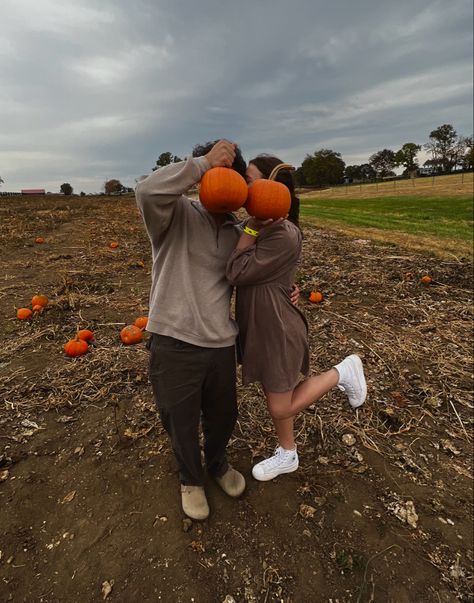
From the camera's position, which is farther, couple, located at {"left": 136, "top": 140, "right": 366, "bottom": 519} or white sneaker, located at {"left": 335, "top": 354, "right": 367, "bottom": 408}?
white sneaker, located at {"left": 335, "top": 354, "right": 367, "bottom": 408}

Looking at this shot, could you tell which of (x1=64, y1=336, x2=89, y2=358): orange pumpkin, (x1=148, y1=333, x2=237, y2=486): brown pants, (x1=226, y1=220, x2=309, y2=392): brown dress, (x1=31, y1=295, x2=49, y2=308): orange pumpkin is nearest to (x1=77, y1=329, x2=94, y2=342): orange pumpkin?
(x1=64, y1=336, x2=89, y2=358): orange pumpkin

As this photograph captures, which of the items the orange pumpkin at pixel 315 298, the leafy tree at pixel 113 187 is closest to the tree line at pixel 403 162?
the leafy tree at pixel 113 187

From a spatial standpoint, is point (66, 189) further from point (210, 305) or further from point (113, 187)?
point (210, 305)

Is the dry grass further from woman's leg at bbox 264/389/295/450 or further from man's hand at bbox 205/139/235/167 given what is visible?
man's hand at bbox 205/139/235/167

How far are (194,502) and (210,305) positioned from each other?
133 centimetres

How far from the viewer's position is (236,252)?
2.06 metres


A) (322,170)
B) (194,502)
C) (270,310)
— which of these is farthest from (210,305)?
(322,170)

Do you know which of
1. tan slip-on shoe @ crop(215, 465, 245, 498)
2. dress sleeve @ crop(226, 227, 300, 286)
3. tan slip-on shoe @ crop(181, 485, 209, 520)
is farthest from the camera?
tan slip-on shoe @ crop(215, 465, 245, 498)

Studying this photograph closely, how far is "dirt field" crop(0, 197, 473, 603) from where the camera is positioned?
213 centimetres

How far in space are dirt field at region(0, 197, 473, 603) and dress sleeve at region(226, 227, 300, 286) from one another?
1619 millimetres

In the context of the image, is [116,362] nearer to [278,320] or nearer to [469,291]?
[278,320]

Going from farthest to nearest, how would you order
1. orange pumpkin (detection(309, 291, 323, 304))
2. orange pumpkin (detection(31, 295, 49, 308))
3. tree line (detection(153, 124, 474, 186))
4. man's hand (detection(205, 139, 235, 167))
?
tree line (detection(153, 124, 474, 186)) → orange pumpkin (detection(309, 291, 323, 304)) → orange pumpkin (detection(31, 295, 49, 308)) → man's hand (detection(205, 139, 235, 167))

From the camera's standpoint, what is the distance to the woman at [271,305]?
205 centimetres

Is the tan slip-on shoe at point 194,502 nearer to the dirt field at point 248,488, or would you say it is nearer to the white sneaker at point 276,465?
the dirt field at point 248,488
